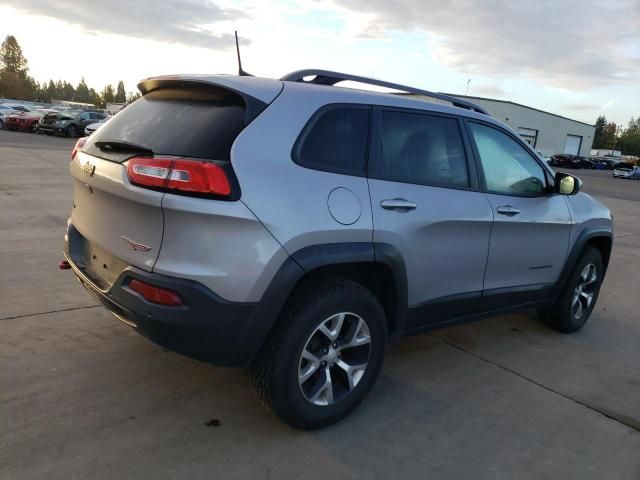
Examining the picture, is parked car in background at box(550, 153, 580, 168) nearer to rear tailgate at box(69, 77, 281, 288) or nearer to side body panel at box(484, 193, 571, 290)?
side body panel at box(484, 193, 571, 290)

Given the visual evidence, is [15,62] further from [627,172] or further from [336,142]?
[336,142]

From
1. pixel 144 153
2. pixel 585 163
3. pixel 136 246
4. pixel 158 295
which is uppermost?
pixel 144 153

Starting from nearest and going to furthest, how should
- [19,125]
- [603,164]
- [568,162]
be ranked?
[19,125]
[568,162]
[603,164]

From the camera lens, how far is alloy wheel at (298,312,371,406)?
2832mm

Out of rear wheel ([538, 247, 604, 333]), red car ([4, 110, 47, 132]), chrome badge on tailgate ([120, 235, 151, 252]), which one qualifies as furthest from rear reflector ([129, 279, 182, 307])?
red car ([4, 110, 47, 132])

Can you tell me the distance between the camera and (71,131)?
2756 centimetres

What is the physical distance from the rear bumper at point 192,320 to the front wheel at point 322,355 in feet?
0.54

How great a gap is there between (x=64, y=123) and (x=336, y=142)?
91.7 ft

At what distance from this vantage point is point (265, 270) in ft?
8.18

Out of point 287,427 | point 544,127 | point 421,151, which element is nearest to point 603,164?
point 544,127

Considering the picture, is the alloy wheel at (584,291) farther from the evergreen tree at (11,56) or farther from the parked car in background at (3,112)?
the evergreen tree at (11,56)

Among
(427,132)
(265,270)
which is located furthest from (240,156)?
(427,132)

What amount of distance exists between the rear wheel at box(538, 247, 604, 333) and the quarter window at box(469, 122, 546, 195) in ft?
3.20

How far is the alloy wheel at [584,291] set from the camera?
474cm
